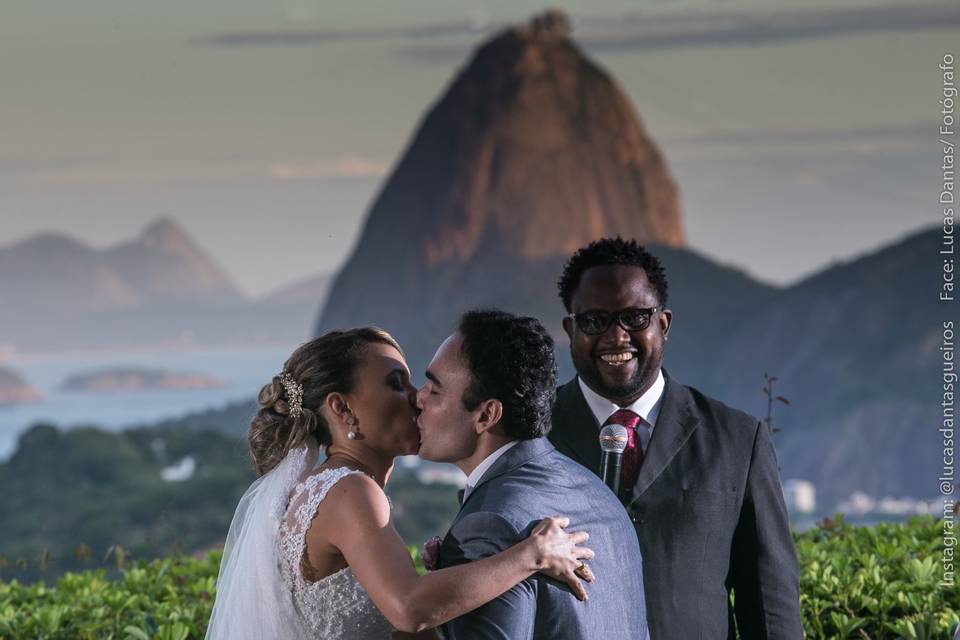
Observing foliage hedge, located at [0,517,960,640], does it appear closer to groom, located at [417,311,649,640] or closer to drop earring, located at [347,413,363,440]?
drop earring, located at [347,413,363,440]

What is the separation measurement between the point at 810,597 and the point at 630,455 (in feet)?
4.64

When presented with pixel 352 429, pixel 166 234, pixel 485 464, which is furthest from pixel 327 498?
pixel 166 234

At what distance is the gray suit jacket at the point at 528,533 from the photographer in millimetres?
3066

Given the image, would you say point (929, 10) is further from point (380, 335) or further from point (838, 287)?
point (380, 335)

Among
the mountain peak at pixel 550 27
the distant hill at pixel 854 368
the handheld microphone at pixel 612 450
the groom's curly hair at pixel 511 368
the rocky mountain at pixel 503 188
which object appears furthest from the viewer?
the mountain peak at pixel 550 27

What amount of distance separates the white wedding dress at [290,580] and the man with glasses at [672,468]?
2.45ft

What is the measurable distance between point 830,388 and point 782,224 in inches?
357

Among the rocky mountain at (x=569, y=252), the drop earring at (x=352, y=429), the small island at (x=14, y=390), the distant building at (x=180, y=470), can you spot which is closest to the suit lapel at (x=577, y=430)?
the drop earring at (x=352, y=429)

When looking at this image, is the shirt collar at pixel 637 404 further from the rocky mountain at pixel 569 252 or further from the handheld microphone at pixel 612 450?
the rocky mountain at pixel 569 252

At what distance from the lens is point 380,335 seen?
3809mm

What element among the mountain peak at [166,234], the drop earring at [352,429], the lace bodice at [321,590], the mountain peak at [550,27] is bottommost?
Answer: the lace bodice at [321,590]

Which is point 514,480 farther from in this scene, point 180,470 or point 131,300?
point 131,300

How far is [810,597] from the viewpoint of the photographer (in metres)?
4.99

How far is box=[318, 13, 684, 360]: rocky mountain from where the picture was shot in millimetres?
76500
